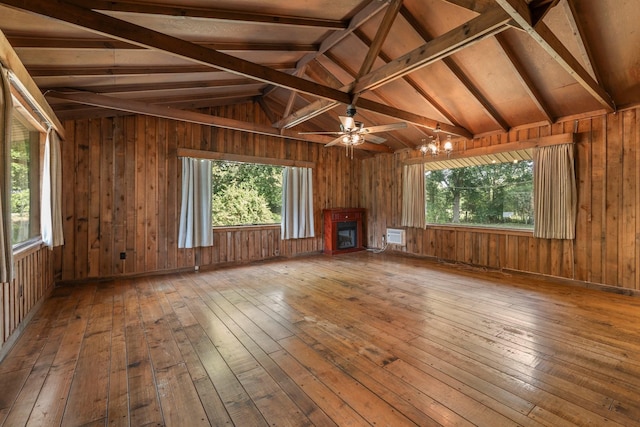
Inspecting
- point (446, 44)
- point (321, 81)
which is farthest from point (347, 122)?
point (446, 44)

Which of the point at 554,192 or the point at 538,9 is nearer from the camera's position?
the point at 538,9

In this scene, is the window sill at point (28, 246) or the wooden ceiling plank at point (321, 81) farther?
the wooden ceiling plank at point (321, 81)

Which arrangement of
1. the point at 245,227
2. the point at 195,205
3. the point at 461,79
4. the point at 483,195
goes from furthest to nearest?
the point at 245,227 < the point at 483,195 < the point at 195,205 < the point at 461,79

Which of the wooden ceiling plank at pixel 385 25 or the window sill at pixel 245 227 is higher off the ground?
the wooden ceiling plank at pixel 385 25

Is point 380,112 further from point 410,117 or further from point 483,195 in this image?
point 483,195

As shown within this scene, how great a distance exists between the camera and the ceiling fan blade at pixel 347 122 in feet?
11.6

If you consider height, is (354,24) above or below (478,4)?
above

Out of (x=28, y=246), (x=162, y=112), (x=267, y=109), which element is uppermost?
(x=267, y=109)

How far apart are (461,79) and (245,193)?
4.46 metres

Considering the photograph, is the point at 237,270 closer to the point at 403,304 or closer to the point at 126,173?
the point at 126,173

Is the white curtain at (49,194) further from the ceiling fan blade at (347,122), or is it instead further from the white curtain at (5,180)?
the ceiling fan blade at (347,122)

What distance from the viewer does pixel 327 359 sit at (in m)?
2.24

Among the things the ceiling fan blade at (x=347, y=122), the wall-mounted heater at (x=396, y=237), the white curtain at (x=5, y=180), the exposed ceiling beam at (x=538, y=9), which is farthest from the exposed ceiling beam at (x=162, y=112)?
the exposed ceiling beam at (x=538, y=9)

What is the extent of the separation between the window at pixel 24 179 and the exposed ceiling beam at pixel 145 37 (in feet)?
4.57
